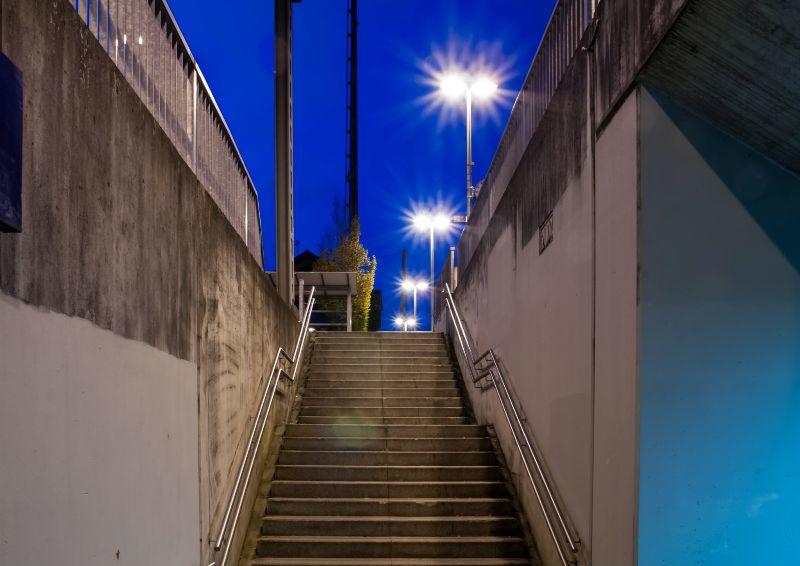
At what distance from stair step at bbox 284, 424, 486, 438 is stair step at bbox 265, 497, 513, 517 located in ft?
3.57

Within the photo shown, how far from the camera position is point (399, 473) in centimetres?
554

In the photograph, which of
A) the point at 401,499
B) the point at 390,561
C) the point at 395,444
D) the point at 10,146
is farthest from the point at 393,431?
the point at 10,146

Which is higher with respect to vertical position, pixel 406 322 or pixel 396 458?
pixel 396 458

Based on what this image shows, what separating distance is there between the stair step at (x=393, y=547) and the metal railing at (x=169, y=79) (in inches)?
108

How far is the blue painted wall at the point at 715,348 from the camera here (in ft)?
8.63

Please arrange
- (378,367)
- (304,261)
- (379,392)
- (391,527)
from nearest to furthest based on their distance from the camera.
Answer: (391,527) → (379,392) → (378,367) → (304,261)

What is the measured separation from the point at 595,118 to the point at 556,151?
2.59 ft

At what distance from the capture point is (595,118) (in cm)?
338

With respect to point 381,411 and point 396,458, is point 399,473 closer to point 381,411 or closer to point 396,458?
point 396,458

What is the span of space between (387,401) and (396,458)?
145 centimetres

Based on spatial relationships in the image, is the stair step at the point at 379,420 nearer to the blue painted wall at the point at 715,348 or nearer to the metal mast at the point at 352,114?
the blue painted wall at the point at 715,348

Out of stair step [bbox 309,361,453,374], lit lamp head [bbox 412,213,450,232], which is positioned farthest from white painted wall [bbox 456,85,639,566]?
lit lamp head [bbox 412,213,450,232]

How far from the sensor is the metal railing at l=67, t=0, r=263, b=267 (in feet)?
9.20

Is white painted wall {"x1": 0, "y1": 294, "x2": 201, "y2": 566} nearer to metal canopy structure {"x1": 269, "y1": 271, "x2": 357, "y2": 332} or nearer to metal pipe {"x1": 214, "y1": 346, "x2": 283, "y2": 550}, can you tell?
metal pipe {"x1": 214, "y1": 346, "x2": 283, "y2": 550}
